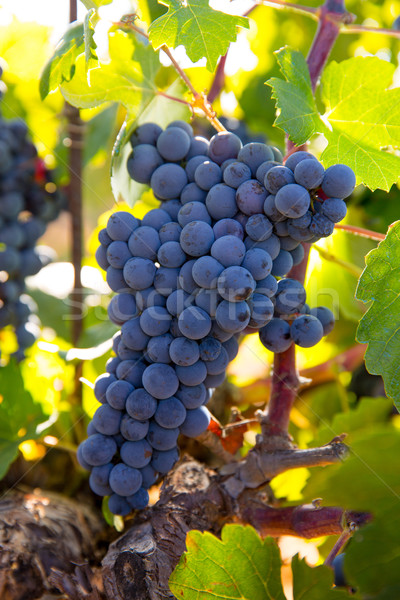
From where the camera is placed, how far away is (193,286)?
21.8 inches

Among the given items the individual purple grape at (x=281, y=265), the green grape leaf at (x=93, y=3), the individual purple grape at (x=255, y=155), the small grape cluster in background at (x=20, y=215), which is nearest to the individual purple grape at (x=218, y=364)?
the individual purple grape at (x=281, y=265)

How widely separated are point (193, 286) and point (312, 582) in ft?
1.10

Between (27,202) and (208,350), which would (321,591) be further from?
(27,202)

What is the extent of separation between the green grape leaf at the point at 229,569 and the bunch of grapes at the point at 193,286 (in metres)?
0.10

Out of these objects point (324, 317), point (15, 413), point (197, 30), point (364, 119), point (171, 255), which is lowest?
point (15, 413)

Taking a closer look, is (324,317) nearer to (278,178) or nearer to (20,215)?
(278,178)

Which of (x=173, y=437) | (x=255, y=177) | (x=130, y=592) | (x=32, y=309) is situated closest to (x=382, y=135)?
(x=255, y=177)

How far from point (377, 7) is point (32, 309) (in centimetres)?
108

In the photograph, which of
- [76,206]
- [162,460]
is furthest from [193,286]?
[76,206]

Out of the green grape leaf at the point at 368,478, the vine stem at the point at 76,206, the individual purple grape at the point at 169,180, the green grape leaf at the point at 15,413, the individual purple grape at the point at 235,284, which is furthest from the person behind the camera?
the vine stem at the point at 76,206

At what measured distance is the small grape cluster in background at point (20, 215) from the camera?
104cm

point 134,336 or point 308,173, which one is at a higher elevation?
point 308,173

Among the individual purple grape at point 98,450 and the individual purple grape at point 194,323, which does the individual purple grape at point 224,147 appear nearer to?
the individual purple grape at point 194,323

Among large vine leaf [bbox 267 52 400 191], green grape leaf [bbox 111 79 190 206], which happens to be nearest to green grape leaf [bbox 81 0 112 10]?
green grape leaf [bbox 111 79 190 206]
